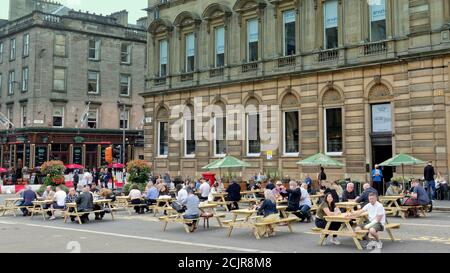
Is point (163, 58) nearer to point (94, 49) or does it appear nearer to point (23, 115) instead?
point (94, 49)

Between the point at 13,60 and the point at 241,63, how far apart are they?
3233cm

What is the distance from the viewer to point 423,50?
1033 inches

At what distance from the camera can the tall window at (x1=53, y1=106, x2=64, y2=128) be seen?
5394 cm

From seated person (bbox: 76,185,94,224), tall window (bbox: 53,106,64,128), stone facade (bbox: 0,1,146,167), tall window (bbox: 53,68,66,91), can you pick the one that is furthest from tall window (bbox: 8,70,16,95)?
seated person (bbox: 76,185,94,224)

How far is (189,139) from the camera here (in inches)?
1511

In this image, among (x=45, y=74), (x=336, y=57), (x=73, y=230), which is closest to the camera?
(x=73, y=230)

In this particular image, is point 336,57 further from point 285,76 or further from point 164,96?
point 164,96

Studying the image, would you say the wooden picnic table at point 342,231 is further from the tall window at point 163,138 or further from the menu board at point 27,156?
the menu board at point 27,156

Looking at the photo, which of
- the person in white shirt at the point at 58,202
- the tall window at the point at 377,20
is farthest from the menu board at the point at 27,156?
the tall window at the point at 377,20

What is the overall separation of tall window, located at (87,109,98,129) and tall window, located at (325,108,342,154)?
32839 mm

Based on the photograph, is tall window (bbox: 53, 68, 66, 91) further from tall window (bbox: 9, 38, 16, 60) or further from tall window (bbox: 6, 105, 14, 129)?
tall window (bbox: 6, 105, 14, 129)

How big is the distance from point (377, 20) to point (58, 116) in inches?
1432

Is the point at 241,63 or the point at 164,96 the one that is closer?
the point at 241,63
